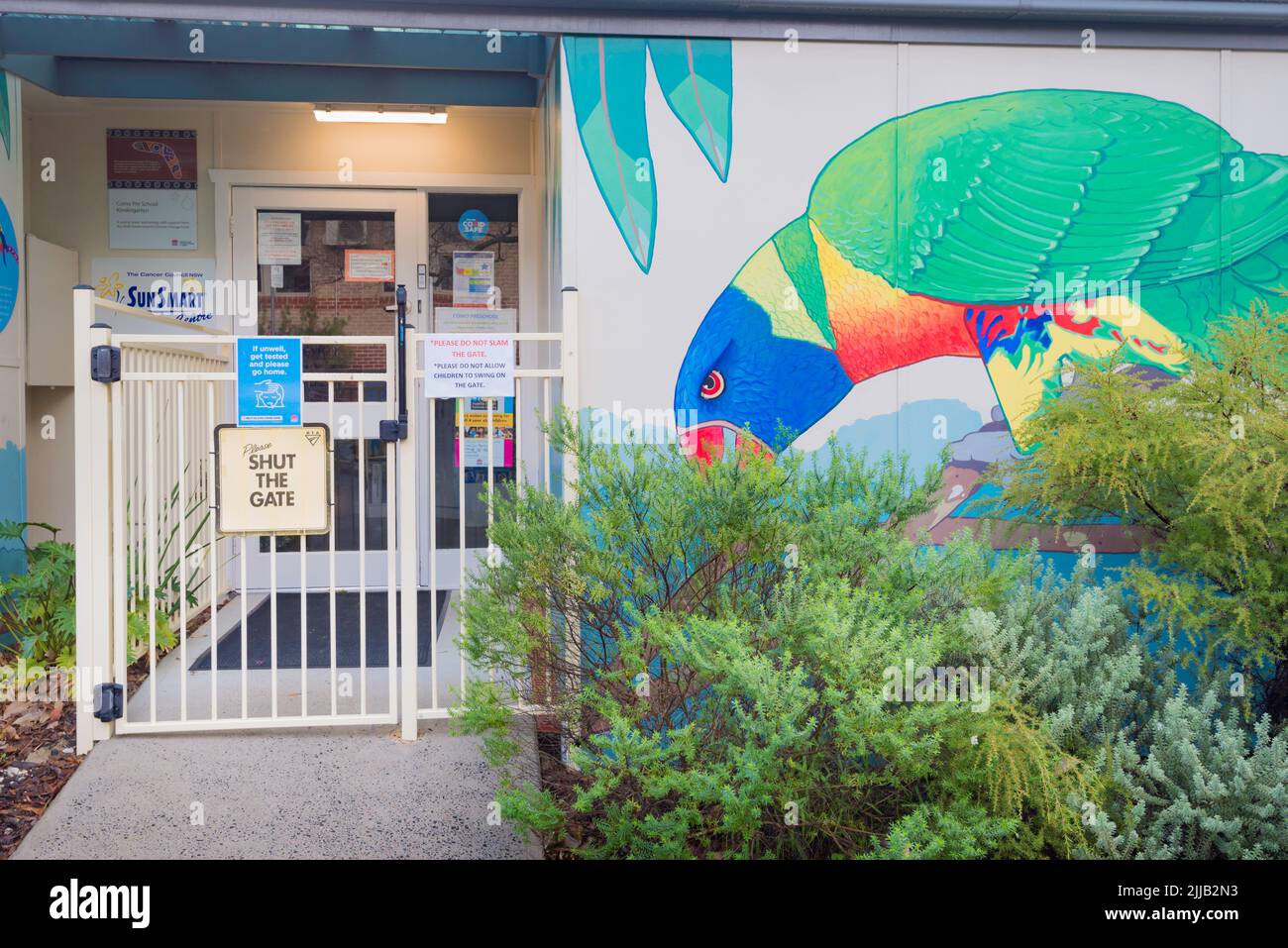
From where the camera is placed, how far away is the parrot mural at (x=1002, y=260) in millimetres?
4781

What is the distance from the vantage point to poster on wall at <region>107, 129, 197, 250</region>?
21.9ft

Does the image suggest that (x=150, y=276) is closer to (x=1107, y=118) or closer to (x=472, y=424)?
(x=472, y=424)

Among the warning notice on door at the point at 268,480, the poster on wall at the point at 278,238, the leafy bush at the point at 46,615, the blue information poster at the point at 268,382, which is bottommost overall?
the leafy bush at the point at 46,615

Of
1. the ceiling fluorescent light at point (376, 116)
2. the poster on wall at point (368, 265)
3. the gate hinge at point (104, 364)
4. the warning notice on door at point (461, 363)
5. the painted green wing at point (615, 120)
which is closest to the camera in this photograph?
the gate hinge at point (104, 364)

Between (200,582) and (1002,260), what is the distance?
448cm

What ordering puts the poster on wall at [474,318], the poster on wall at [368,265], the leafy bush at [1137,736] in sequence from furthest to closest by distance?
the poster on wall at [474,318] → the poster on wall at [368,265] → the leafy bush at [1137,736]

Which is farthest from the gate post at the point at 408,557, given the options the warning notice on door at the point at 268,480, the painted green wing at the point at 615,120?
the painted green wing at the point at 615,120

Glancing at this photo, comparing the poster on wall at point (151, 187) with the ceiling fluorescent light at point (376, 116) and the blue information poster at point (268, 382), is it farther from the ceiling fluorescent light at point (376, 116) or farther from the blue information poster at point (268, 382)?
the blue information poster at point (268, 382)

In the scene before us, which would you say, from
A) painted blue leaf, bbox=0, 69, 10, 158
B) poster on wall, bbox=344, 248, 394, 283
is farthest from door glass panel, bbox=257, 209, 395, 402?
painted blue leaf, bbox=0, 69, 10, 158

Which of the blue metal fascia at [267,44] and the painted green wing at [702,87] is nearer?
the painted green wing at [702,87]

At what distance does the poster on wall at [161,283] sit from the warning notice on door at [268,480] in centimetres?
271

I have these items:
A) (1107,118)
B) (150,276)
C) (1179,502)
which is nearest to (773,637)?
(1179,502)

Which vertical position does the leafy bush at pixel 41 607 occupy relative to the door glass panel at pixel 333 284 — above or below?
below

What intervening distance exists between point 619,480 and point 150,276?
14.7ft
